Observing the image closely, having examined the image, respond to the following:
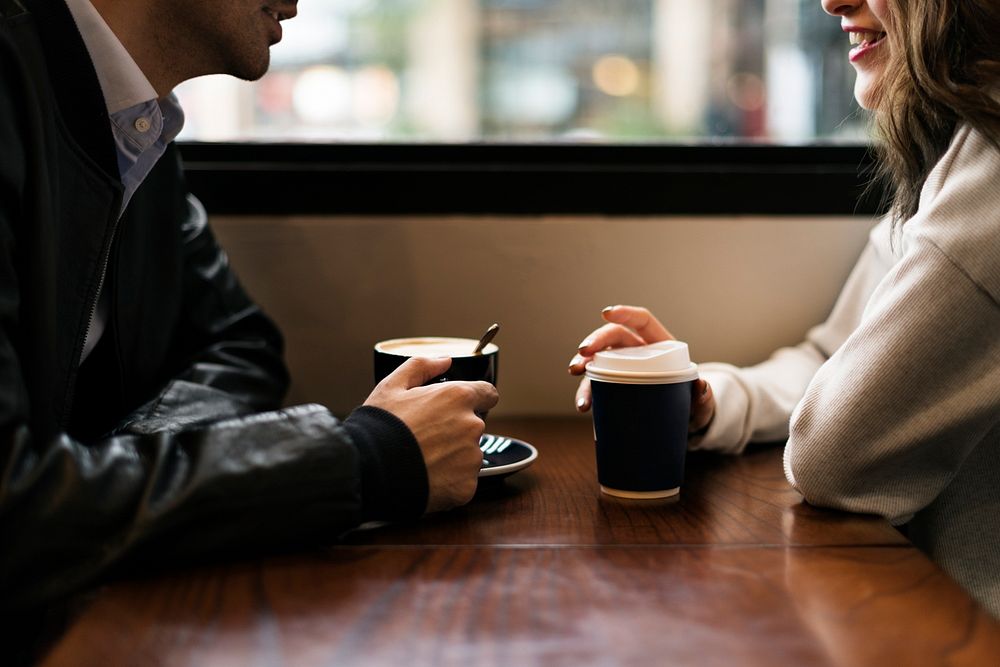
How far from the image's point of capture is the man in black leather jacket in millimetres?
716

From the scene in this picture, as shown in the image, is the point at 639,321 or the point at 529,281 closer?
the point at 639,321

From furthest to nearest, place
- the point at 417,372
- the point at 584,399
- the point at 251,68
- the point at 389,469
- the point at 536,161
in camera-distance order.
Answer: the point at 536,161 → the point at 251,68 → the point at 584,399 → the point at 417,372 → the point at 389,469

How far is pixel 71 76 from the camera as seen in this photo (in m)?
0.96

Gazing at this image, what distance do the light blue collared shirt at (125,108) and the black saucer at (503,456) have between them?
1.61ft

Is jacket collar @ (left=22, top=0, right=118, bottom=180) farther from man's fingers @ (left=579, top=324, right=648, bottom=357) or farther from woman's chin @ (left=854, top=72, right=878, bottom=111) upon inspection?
woman's chin @ (left=854, top=72, right=878, bottom=111)

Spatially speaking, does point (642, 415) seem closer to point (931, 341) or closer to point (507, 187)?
point (931, 341)

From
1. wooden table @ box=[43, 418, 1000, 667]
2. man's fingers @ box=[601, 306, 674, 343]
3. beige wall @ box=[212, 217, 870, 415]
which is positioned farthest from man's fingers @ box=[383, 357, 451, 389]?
beige wall @ box=[212, 217, 870, 415]

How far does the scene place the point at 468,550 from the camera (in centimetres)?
79

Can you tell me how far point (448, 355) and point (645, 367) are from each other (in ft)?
0.79

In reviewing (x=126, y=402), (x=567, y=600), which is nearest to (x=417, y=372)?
(x=567, y=600)

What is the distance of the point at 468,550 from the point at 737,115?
7761 millimetres

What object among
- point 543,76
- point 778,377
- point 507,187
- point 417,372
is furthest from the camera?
point 543,76

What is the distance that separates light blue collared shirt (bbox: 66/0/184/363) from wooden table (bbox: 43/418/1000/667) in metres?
0.53

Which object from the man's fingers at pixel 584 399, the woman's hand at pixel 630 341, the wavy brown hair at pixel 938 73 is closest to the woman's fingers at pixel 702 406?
the woman's hand at pixel 630 341
